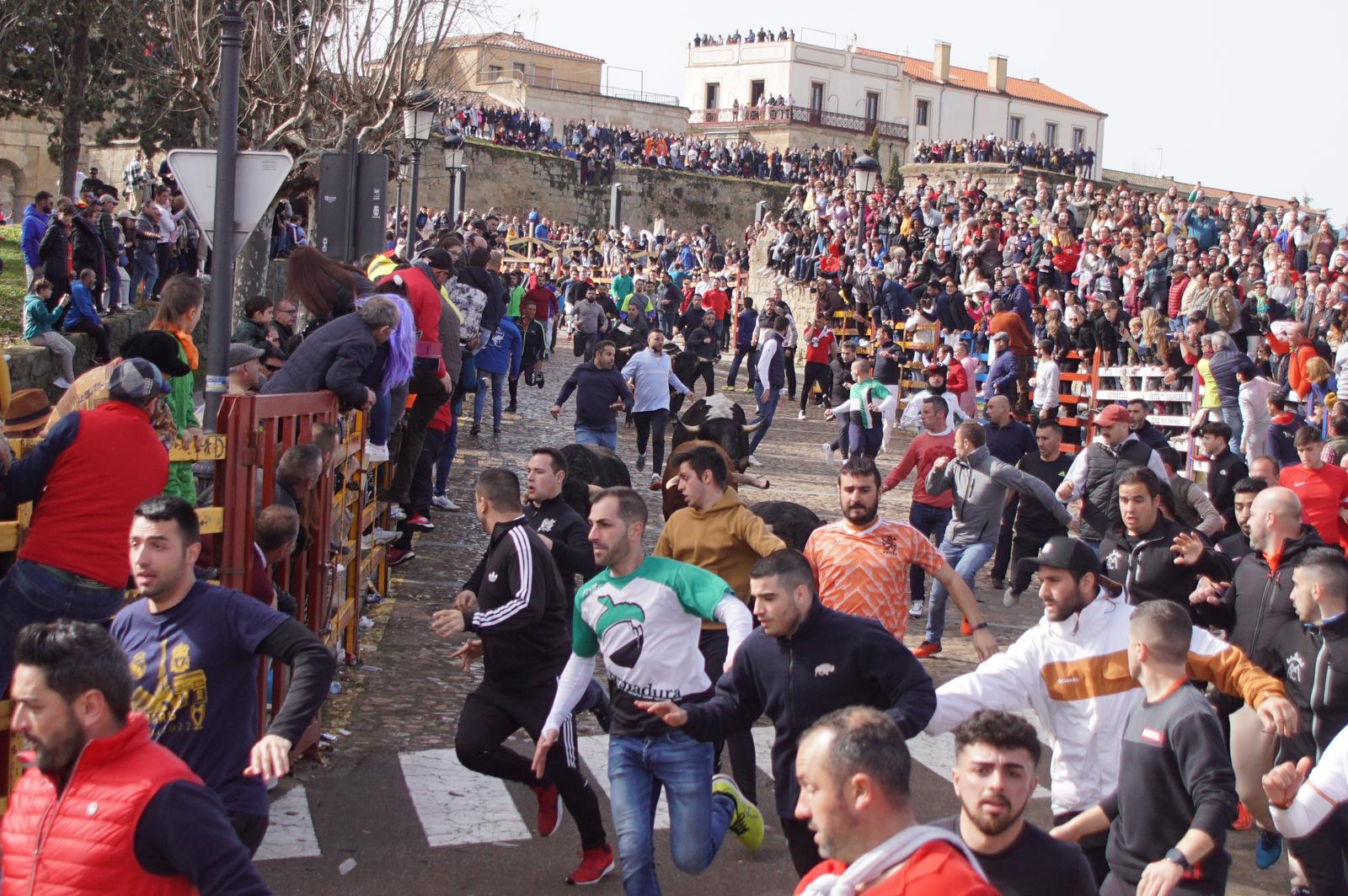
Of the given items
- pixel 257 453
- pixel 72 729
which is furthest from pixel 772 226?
pixel 72 729

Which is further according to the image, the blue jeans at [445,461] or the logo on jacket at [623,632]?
the blue jeans at [445,461]

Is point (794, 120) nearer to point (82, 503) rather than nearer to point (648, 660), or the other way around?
point (648, 660)

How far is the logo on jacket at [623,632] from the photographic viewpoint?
5617mm

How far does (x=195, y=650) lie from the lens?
4.36 metres

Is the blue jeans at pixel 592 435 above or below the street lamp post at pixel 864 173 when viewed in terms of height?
below

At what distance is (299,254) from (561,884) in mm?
4294

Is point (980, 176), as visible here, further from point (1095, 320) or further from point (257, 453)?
point (257, 453)

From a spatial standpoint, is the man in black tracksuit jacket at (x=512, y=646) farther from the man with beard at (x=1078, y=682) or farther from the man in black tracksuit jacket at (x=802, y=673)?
the man with beard at (x=1078, y=682)

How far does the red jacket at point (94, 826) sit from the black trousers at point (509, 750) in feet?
9.44

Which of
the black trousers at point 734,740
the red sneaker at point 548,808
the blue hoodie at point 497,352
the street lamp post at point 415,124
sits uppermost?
the street lamp post at point 415,124

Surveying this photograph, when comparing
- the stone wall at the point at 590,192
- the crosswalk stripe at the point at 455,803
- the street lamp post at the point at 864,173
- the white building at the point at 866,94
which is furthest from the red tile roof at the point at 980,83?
the crosswalk stripe at the point at 455,803

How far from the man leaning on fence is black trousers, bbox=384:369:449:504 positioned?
586cm

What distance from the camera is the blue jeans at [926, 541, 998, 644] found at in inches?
404

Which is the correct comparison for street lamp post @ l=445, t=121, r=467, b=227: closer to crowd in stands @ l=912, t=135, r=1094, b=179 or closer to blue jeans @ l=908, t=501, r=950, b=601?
blue jeans @ l=908, t=501, r=950, b=601
